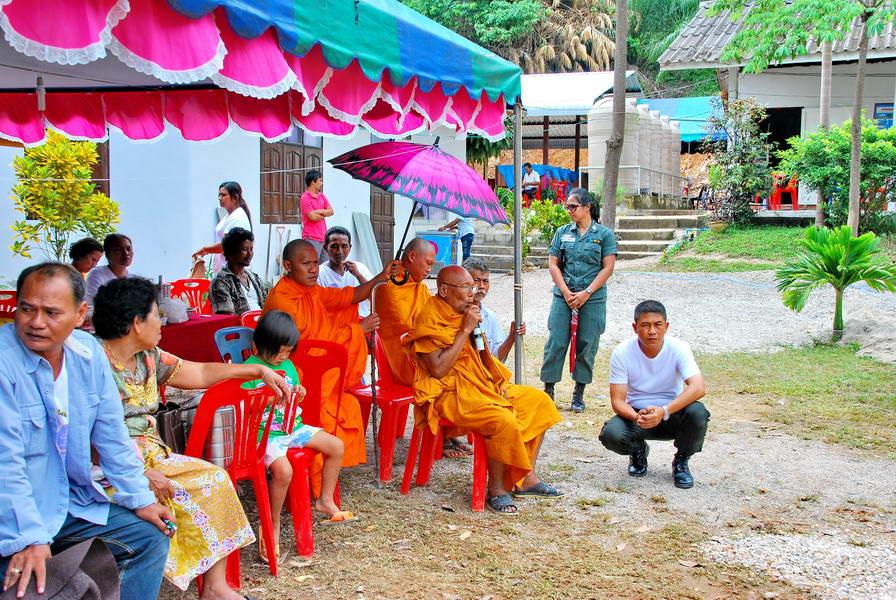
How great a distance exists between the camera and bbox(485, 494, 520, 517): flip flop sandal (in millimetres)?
4277

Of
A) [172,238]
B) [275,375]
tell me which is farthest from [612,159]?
[275,375]

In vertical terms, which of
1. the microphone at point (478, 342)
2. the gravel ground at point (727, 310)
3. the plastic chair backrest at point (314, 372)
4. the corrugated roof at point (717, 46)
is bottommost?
the gravel ground at point (727, 310)

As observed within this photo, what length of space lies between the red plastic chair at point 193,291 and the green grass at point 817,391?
14.3ft

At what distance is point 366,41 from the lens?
385 cm

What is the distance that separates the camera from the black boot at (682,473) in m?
4.72

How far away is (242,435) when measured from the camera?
331 centimetres

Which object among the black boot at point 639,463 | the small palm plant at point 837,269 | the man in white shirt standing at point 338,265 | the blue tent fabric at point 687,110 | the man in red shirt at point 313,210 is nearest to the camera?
the black boot at point 639,463

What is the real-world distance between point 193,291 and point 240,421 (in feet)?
12.9

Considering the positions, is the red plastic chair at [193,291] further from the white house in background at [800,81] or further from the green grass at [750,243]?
the white house in background at [800,81]

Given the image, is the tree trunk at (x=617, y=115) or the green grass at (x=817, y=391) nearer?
the green grass at (x=817, y=391)

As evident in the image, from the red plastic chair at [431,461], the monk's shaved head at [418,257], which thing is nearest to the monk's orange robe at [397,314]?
the monk's shaved head at [418,257]

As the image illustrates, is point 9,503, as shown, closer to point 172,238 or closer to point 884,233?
point 172,238

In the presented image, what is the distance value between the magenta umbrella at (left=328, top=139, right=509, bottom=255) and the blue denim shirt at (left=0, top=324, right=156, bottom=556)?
208 centimetres

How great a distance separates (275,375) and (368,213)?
1127cm
